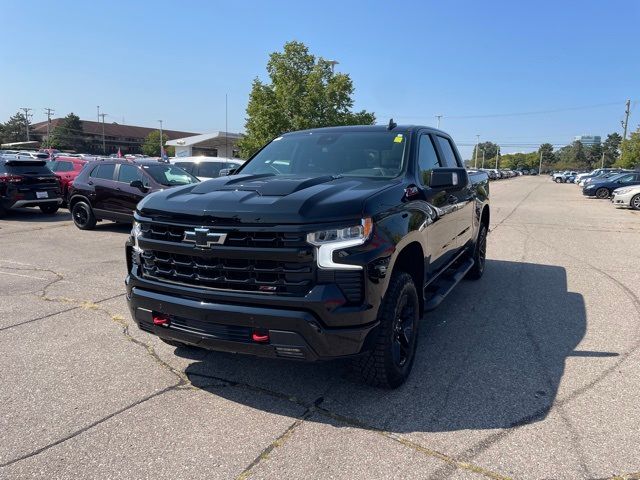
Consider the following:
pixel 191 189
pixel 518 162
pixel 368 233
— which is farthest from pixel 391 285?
pixel 518 162

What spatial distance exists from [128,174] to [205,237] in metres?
9.05

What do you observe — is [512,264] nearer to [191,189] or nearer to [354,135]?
[354,135]

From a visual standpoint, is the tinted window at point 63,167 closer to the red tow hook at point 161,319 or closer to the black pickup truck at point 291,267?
the black pickup truck at point 291,267

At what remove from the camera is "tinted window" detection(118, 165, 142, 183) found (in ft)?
36.3

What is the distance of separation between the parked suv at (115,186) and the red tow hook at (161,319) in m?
7.91

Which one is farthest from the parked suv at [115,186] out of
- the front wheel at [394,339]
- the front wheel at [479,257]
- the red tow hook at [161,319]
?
the front wheel at [394,339]

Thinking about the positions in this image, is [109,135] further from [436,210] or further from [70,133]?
[436,210]

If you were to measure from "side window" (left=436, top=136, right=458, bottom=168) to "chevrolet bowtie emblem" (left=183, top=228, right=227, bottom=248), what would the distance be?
123 inches

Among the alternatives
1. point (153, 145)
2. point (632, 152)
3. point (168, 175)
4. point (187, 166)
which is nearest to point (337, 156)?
point (168, 175)

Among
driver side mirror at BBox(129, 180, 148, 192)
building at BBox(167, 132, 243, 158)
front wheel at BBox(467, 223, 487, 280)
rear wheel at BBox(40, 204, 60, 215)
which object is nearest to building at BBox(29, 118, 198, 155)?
building at BBox(167, 132, 243, 158)

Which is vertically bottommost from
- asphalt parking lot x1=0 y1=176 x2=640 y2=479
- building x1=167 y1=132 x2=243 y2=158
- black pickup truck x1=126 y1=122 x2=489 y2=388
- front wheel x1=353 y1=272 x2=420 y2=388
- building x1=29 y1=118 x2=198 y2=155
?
asphalt parking lot x1=0 y1=176 x2=640 y2=479

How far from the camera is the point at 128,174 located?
36.7 ft

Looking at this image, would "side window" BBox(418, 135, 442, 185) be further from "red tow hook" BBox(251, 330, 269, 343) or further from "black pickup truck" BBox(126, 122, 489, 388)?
"red tow hook" BBox(251, 330, 269, 343)

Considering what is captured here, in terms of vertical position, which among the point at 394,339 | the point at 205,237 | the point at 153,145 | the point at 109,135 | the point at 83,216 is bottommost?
the point at 83,216
